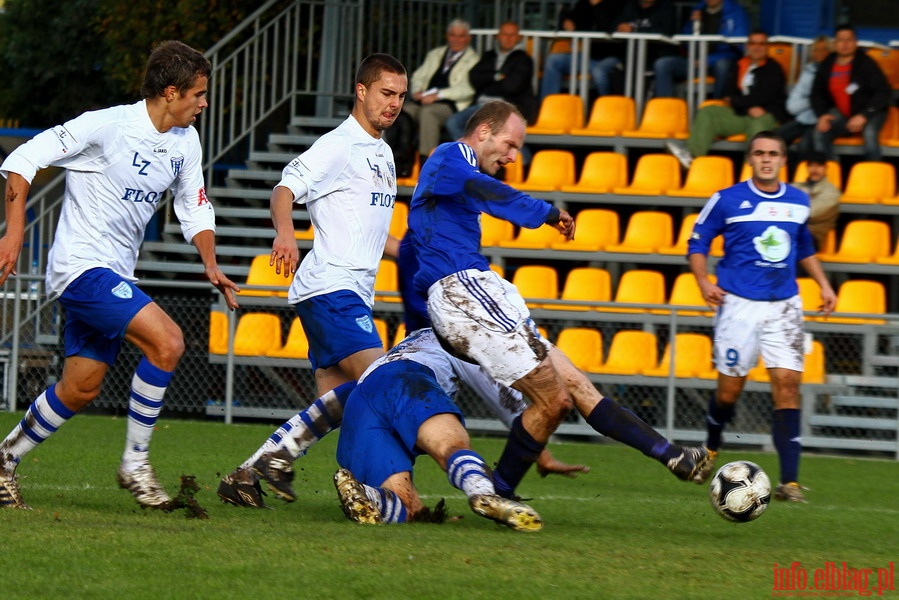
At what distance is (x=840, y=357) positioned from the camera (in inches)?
447

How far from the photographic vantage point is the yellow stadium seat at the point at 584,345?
Result: 37.8 feet

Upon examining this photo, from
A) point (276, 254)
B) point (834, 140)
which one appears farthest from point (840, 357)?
point (276, 254)

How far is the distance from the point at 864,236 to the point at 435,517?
7973 millimetres

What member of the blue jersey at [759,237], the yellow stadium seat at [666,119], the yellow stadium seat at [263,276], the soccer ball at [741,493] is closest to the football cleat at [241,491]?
the soccer ball at [741,493]

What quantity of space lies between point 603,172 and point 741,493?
8.41m

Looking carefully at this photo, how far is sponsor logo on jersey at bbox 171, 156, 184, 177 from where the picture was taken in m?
6.21

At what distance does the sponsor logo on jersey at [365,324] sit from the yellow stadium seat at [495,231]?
6.59 metres

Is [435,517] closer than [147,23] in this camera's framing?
Yes

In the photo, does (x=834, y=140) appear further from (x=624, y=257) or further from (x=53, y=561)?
(x=53, y=561)

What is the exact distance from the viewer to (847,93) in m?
13.4

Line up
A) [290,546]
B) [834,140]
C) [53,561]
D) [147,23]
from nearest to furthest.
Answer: [53,561] < [290,546] < [834,140] < [147,23]

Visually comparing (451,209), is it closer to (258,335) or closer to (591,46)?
(258,335)

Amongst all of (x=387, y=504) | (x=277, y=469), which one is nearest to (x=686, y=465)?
(x=387, y=504)

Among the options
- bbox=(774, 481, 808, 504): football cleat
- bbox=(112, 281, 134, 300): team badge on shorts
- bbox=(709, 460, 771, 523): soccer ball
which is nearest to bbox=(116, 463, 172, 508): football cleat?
bbox=(112, 281, 134, 300): team badge on shorts
